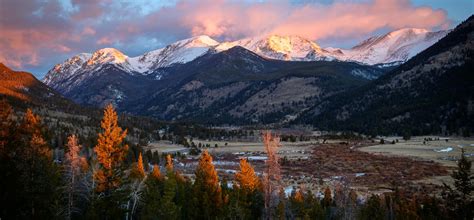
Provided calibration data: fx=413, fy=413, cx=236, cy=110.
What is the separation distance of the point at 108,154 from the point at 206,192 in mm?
14137

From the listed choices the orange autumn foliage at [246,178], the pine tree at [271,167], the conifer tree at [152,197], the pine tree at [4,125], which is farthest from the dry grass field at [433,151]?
the pine tree at [4,125]

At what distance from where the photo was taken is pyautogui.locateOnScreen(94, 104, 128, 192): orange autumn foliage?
112 feet

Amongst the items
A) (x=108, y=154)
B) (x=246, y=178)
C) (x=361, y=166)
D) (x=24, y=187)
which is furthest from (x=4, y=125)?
(x=361, y=166)

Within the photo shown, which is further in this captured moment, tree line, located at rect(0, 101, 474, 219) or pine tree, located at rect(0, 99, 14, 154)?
pine tree, located at rect(0, 99, 14, 154)

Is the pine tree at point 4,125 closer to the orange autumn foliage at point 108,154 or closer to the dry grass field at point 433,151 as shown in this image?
the orange autumn foliage at point 108,154

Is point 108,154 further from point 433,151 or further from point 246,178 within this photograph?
point 433,151

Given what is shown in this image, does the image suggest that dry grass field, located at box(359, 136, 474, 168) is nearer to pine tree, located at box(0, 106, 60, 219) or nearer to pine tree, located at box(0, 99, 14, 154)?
pine tree, located at box(0, 106, 60, 219)

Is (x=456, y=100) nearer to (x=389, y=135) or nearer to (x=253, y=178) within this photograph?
(x=389, y=135)

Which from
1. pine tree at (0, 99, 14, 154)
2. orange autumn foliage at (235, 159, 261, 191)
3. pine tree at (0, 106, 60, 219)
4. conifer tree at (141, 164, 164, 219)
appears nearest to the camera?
pine tree at (0, 106, 60, 219)

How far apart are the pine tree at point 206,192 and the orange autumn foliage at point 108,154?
41.3 feet

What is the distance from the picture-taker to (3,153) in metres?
28.1

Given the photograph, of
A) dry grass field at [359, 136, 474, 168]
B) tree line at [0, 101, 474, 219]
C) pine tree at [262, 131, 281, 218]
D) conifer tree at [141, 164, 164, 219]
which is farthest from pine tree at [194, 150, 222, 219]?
dry grass field at [359, 136, 474, 168]

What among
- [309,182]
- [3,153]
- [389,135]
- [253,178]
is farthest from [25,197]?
[389,135]

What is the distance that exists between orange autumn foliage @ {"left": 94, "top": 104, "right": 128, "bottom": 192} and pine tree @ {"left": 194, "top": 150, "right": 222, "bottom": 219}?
41.3 ft
